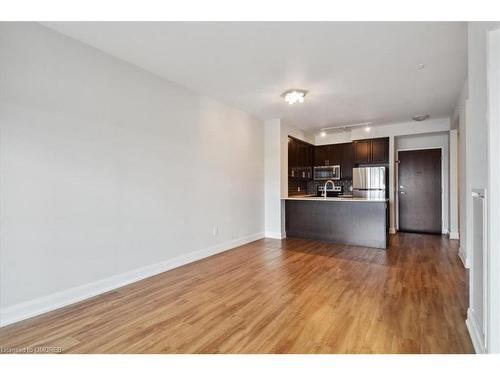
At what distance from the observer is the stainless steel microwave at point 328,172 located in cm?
662

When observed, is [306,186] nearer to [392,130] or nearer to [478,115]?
[392,130]

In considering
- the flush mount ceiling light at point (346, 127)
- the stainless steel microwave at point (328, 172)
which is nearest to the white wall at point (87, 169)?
the flush mount ceiling light at point (346, 127)

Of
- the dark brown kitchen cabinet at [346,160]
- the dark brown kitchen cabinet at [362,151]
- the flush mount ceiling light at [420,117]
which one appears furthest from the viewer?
the dark brown kitchen cabinet at [346,160]

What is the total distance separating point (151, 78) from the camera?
3156mm

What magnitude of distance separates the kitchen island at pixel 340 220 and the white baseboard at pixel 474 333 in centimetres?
257

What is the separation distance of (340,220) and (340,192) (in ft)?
7.39

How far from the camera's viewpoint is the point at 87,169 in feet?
8.23

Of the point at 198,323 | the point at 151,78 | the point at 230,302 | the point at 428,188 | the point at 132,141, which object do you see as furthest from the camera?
the point at 428,188

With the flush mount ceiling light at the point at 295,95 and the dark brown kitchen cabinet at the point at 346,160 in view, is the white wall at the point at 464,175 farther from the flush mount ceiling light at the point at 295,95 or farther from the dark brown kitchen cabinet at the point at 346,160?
the dark brown kitchen cabinet at the point at 346,160

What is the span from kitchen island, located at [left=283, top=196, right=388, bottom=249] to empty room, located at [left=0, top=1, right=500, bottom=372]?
0.04m

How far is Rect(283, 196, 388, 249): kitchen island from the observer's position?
443cm
